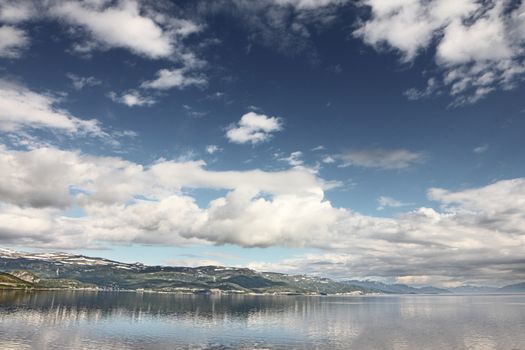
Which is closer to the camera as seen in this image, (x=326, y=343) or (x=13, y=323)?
(x=326, y=343)

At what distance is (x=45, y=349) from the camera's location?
4461 inches

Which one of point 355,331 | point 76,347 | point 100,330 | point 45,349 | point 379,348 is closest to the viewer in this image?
point 45,349

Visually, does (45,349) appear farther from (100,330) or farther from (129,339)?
(100,330)

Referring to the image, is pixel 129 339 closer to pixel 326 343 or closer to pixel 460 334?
pixel 326 343

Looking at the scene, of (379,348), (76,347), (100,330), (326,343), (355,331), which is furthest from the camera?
(355,331)

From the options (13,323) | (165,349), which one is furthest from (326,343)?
(13,323)

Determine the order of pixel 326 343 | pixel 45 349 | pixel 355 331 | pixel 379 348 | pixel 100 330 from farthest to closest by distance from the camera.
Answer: pixel 355 331
pixel 100 330
pixel 326 343
pixel 379 348
pixel 45 349

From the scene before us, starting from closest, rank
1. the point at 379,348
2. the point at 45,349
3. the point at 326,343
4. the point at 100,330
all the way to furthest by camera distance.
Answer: the point at 45,349 < the point at 379,348 < the point at 326,343 < the point at 100,330

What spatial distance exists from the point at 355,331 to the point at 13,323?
153 meters

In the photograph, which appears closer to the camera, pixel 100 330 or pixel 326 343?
pixel 326 343

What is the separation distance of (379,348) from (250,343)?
148ft

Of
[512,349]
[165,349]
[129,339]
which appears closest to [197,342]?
[165,349]

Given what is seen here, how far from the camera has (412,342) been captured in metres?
144

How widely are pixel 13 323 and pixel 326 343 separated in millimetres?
134590
